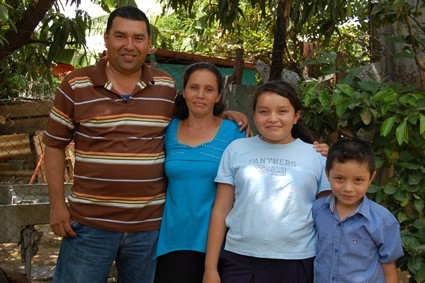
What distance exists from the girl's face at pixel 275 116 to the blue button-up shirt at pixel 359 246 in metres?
0.38

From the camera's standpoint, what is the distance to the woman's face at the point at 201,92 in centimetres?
218

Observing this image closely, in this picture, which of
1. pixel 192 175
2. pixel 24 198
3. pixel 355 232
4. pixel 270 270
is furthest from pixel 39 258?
pixel 355 232

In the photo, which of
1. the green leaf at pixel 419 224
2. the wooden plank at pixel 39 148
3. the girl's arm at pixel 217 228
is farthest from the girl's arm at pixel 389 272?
the wooden plank at pixel 39 148

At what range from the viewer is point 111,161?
2.15m

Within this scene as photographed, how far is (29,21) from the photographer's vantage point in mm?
3303

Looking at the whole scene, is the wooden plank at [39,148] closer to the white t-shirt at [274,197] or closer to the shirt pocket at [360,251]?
the white t-shirt at [274,197]

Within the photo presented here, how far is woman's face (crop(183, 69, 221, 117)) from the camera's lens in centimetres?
218

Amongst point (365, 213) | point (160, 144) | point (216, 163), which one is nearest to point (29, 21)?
point (160, 144)

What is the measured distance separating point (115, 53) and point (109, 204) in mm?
637

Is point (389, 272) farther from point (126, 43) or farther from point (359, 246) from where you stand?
point (126, 43)

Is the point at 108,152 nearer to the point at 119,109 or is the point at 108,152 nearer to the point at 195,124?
the point at 119,109

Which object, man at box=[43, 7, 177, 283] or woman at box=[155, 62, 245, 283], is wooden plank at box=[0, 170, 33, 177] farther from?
woman at box=[155, 62, 245, 283]

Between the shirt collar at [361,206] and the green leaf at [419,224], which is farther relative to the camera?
the green leaf at [419,224]

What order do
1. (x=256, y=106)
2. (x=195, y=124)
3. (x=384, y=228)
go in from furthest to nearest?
1. (x=195, y=124)
2. (x=256, y=106)
3. (x=384, y=228)
